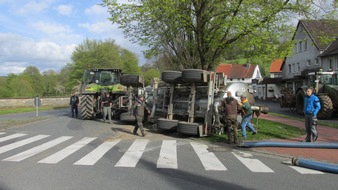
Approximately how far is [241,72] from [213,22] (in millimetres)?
70902

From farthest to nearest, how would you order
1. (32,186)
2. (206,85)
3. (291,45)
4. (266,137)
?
1. (291,45)
2. (206,85)
3. (266,137)
4. (32,186)

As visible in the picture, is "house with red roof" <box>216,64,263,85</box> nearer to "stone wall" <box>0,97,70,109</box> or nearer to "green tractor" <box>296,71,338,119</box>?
"stone wall" <box>0,97,70,109</box>

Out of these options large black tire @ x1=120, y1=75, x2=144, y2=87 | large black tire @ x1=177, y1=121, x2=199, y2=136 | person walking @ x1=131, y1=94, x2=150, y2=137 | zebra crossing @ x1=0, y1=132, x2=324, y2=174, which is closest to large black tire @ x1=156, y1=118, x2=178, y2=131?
large black tire @ x1=177, y1=121, x2=199, y2=136

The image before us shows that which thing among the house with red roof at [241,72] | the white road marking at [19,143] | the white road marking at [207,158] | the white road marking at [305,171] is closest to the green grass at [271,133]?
the white road marking at [207,158]

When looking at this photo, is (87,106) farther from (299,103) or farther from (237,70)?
(237,70)

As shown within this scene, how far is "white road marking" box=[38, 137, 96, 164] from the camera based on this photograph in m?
8.49

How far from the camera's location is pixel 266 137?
12180 millimetres

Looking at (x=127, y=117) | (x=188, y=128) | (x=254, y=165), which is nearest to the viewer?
(x=254, y=165)

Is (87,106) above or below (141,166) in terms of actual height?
above

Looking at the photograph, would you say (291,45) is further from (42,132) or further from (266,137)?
(42,132)

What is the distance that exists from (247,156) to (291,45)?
7.63 meters

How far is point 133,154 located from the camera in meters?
9.40

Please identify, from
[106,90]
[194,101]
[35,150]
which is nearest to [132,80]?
[106,90]

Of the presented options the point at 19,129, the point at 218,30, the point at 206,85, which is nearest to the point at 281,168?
the point at 206,85
